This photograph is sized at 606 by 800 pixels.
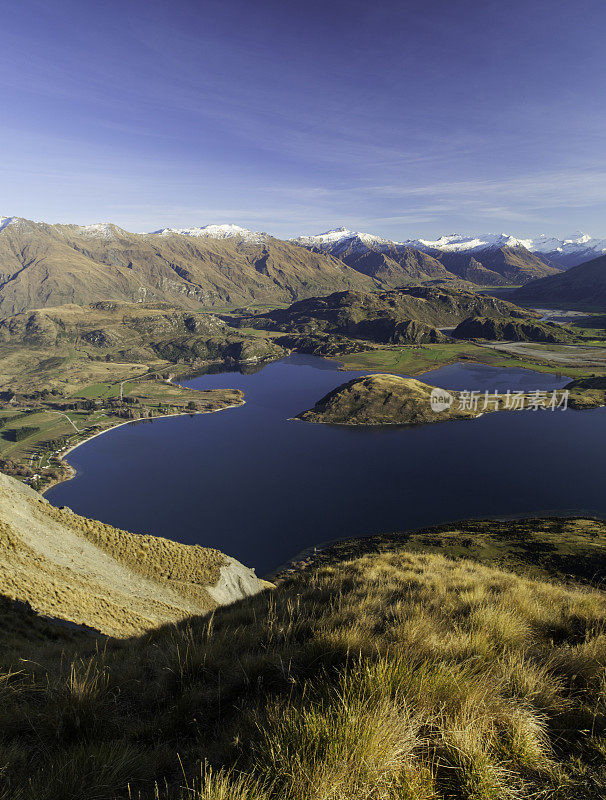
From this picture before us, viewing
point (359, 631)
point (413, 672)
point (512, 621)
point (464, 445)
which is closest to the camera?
point (413, 672)

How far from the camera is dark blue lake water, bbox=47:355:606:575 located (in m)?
86.8

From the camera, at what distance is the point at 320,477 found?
10962cm

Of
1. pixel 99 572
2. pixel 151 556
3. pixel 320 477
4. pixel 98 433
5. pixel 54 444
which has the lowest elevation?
pixel 320 477

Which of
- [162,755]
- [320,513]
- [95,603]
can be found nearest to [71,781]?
[162,755]

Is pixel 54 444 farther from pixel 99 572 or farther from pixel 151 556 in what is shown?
pixel 99 572

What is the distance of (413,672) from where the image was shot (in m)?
3.97

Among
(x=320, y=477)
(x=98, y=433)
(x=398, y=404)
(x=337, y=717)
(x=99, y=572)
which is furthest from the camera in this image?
(x=98, y=433)

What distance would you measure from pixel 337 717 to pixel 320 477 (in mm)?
108662

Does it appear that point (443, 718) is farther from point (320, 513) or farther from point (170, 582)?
point (320, 513)

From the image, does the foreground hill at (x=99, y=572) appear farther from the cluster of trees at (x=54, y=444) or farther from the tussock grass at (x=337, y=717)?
the cluster of trees at (x=54, y=444)

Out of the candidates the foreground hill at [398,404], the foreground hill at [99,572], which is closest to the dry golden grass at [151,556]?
the foreground hill at [99,572]

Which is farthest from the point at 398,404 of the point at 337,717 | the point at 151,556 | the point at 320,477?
the point at 337,717

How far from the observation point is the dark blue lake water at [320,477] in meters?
86.8

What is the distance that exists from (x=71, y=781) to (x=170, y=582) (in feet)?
82.3
